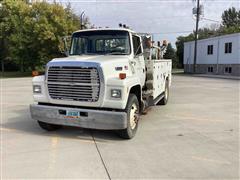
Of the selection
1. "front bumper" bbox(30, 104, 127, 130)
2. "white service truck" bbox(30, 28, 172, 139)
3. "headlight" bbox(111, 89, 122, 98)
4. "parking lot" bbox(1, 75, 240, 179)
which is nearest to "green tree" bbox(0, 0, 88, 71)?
"white service truck" bbox(30, 28, 172, 139)

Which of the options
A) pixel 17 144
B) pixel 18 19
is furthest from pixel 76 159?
pixel 18 19

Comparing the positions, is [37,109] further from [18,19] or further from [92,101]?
[18,19]

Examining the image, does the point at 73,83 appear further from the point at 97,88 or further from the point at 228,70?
the point at 228,70

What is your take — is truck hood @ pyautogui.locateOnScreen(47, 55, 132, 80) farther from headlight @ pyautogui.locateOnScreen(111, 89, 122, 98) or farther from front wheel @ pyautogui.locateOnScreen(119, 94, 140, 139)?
front wheel @ pyautogui.locateOnScreen(119, 94, 140, 139)

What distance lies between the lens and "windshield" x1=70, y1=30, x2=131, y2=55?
234 inches

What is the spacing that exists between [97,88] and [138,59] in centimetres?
177

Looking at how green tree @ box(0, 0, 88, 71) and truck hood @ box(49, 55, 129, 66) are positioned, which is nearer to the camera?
truck hood @ box(49, 55, 129, 66)

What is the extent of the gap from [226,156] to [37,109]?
4.01m

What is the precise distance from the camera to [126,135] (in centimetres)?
519

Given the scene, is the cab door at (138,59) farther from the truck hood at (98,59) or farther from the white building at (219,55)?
the white building at (219,55)

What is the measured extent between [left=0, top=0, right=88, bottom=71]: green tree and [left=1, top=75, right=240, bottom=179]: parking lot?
26.5 m

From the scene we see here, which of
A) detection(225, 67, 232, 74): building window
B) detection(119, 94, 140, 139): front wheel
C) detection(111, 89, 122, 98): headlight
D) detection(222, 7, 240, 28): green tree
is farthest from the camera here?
detection(222, 7, 240, 28): green tree

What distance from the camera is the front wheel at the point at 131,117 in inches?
201

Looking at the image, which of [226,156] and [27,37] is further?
[27,37]
